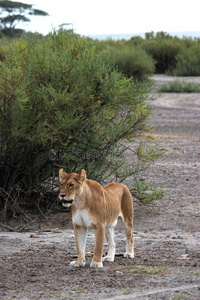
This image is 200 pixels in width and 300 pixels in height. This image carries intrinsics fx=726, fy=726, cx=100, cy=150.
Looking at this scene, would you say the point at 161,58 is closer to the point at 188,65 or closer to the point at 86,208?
the point at 188,65

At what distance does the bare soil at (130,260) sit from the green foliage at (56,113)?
28.9 inches

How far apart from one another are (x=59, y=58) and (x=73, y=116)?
79 centimetres

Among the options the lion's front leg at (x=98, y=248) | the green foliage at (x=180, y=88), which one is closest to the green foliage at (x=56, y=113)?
the lion's front leg at (x=98, y=248)

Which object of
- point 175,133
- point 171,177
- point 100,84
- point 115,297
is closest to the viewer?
point 115,297

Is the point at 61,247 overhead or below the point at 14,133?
below

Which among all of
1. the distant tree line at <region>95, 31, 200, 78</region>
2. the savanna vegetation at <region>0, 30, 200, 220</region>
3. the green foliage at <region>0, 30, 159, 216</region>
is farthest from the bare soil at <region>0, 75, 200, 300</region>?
the distant tree line at <region>95, 31, 200, 78</region>

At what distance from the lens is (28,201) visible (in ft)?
32.3

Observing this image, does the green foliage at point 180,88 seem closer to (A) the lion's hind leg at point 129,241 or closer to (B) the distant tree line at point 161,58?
(B) the distant tree line at point 161,58

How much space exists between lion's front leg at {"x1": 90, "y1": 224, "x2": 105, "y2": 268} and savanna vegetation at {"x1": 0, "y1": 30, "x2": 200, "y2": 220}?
2368 mm

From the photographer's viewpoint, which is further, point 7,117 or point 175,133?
point 175,133

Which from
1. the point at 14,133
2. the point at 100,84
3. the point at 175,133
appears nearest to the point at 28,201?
the point at 14,133

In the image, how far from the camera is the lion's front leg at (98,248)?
676 centimetres

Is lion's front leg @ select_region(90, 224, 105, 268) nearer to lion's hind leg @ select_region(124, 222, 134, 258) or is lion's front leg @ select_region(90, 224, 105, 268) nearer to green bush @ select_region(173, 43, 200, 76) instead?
lion's hind leg @ select_region(124, 222, 134, 258)

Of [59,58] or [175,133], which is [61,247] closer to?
[59,58]
